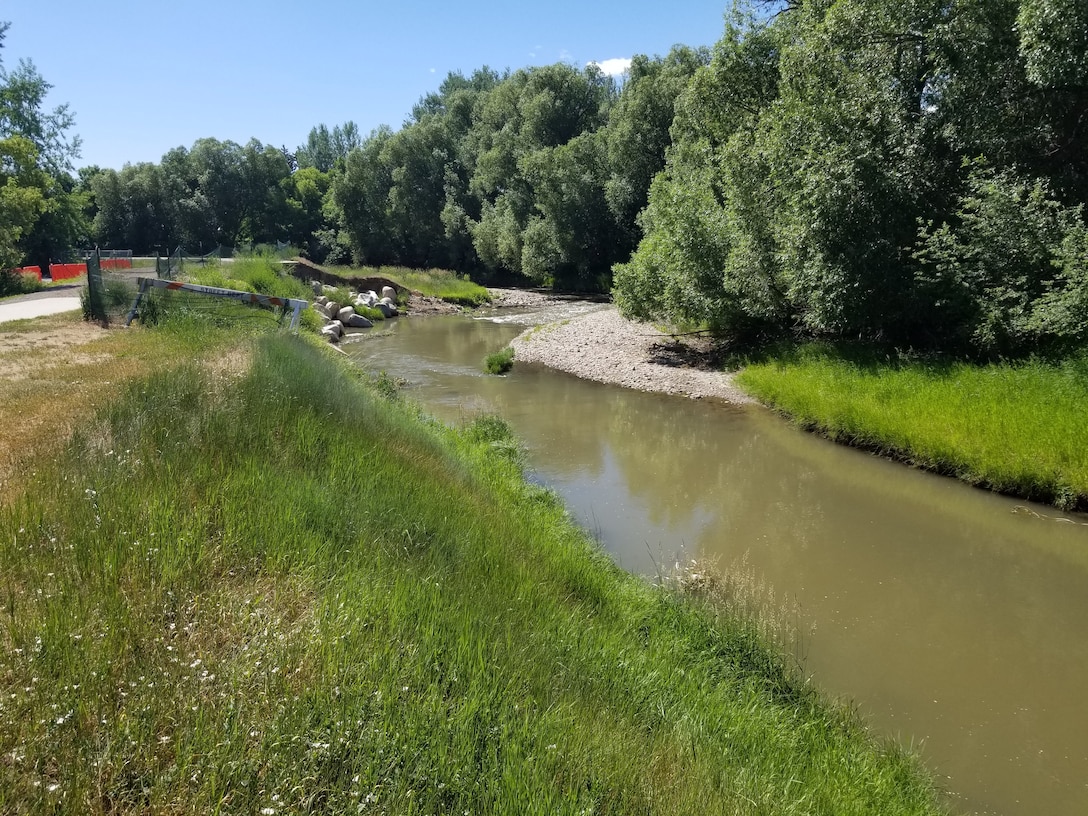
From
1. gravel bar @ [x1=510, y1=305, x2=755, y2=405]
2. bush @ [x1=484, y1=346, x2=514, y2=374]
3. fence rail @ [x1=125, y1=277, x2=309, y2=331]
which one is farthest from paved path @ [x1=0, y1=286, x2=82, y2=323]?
gravel bar @ [x1=510, y1=305, x2=755, y2=405]

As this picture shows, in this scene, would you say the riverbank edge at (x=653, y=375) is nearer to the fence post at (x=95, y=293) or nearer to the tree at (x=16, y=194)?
the fence post at (x=95, y=293)

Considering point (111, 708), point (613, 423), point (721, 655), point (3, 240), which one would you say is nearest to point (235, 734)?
point (111, 708)

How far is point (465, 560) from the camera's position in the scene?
5.74m

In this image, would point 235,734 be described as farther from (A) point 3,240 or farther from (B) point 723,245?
(A) point 3,240

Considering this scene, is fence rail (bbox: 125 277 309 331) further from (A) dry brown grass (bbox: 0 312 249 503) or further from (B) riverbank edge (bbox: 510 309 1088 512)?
(B) riverbank edge (bbox: 510 309 1088 512)

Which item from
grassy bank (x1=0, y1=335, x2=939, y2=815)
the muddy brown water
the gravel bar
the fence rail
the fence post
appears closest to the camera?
grassy bank (x1=0, y1=335, x2=939, y2=815)

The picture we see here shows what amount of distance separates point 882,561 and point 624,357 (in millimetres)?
14672

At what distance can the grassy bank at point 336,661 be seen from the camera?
2.73 metres

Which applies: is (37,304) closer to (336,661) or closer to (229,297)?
(229,297)

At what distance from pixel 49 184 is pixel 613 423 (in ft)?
115

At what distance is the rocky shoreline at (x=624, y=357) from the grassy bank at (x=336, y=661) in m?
12.7

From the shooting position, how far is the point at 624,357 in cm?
2312

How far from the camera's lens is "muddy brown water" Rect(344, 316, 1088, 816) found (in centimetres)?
575

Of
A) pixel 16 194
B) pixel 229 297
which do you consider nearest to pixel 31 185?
pixel 16 194
